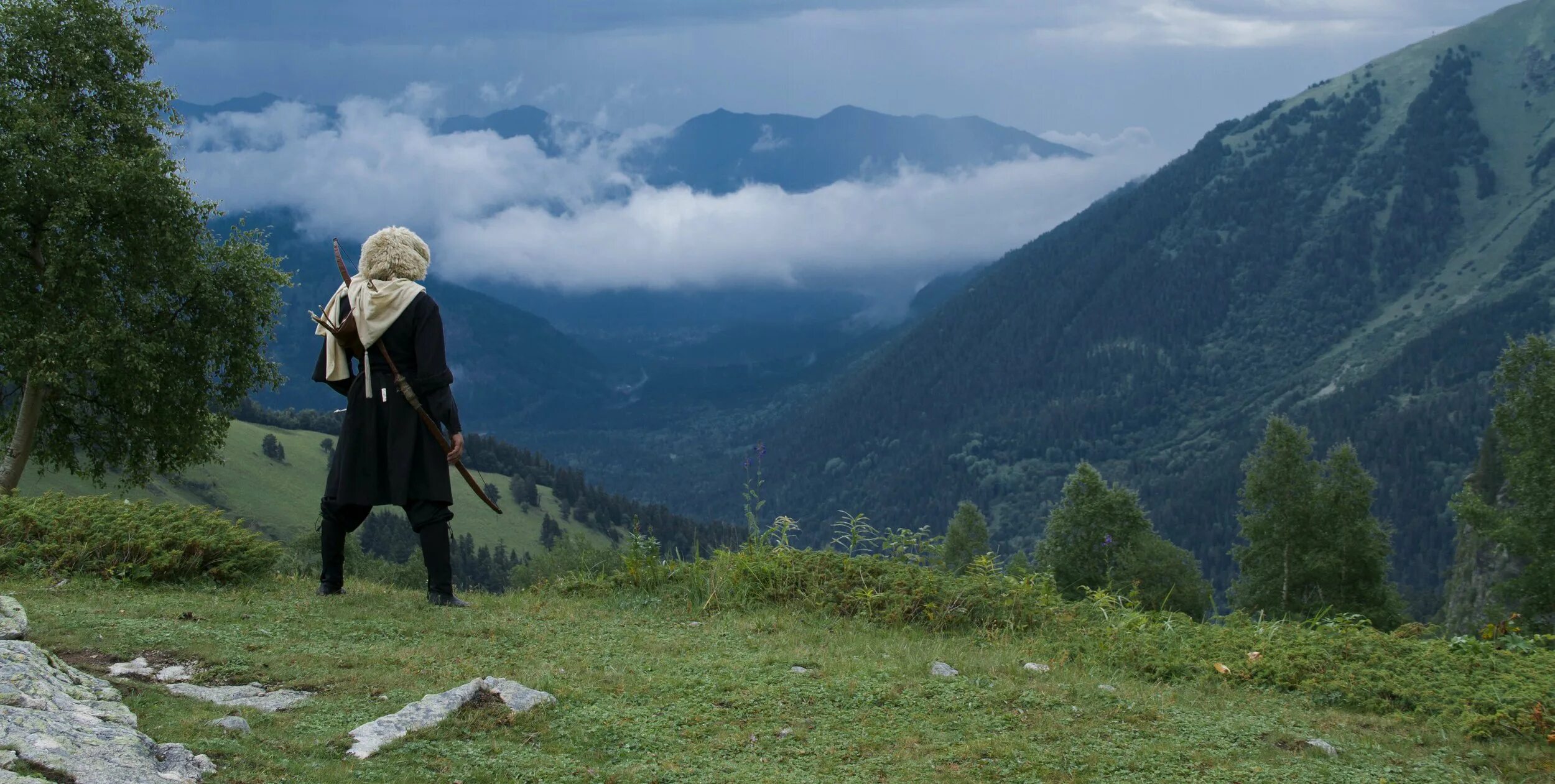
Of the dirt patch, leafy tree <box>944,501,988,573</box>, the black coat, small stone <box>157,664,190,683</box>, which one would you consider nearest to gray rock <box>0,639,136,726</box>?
small stone <box>157,664,190,683</box>

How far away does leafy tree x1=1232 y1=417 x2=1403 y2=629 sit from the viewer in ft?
157

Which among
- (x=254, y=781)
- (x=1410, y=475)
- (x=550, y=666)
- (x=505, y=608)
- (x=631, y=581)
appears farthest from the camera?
(x=1410, y=475)

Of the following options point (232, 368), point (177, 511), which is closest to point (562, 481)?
point (232, 368)

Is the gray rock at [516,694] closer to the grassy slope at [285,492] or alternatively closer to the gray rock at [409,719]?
the gray rock at [409,719]

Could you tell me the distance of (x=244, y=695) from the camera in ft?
23.1

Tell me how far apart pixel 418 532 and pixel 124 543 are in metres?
3.55

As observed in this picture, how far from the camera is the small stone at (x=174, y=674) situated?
289 inches

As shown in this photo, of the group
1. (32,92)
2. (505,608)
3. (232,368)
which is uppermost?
(32,92)

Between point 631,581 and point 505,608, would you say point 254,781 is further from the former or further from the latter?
point 631,581

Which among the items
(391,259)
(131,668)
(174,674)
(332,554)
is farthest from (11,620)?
(391,259)

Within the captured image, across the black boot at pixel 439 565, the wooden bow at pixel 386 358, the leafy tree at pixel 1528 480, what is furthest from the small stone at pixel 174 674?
the leafy tree at pixel 1528 480

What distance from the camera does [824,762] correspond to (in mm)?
6113

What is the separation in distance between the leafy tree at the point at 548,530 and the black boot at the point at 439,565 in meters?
118

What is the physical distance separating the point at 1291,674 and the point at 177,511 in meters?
11.3
